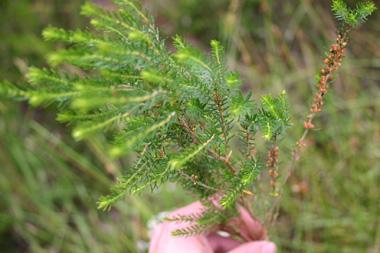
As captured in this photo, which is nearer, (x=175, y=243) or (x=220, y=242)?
(x=175, y=243)

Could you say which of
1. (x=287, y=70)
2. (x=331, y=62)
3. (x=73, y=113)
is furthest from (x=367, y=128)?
(x=73, y=113)

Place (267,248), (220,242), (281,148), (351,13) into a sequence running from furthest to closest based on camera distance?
1. (281,148)
2. (220,242)
3. (267,248)
4. (351,13)

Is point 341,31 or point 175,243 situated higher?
point 341,31

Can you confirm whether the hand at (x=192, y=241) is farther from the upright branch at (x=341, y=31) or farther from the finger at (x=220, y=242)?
the upright branch at (x=341, y=31)

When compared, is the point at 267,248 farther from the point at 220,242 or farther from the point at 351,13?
the point at 351,13

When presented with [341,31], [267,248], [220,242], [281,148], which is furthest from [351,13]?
[281,148]

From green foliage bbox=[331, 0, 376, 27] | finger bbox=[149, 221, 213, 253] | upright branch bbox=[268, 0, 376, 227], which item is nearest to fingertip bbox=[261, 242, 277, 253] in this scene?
finger bbox=[149, 221, 213, 253]

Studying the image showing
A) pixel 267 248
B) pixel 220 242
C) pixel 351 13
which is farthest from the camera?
pixel 220 242

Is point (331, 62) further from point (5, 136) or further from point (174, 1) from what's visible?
point (174, 1)

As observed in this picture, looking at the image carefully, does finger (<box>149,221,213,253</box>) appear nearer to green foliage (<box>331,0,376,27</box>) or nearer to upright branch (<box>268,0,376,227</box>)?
upright branch (<box>268,0,376,227</box>)
